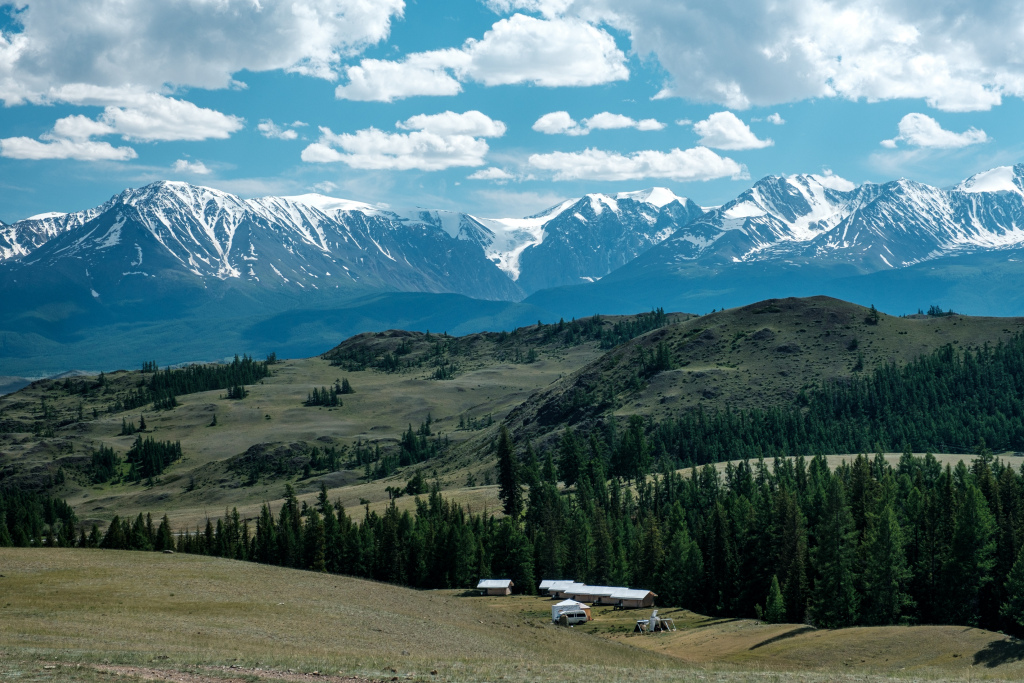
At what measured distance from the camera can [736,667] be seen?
61.1 meters

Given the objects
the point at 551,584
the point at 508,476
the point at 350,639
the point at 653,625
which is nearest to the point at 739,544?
the point at 551,584

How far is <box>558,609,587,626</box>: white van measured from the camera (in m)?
88.8

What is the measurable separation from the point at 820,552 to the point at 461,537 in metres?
46.2

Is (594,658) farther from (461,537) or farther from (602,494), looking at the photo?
(602,494)

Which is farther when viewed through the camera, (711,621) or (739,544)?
(739,544)

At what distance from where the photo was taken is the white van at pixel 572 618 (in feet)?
291

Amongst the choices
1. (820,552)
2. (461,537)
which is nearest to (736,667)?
(820,552)

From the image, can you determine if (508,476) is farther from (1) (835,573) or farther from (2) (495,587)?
(1) (835,573)

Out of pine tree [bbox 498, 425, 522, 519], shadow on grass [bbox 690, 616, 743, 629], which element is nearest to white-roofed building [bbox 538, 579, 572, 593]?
shadow on grass [bbox 690, 616, 743, 629]

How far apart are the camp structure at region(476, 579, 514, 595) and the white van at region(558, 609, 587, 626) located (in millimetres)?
20938

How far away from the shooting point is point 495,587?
109500 millimetres

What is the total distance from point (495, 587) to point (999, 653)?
193ft

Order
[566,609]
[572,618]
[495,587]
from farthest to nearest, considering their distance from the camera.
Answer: [495,587] < [566,609] < [572,618]

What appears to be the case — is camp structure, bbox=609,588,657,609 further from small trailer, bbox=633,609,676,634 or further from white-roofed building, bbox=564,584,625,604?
small trailer, bbox=633,609,676,634
